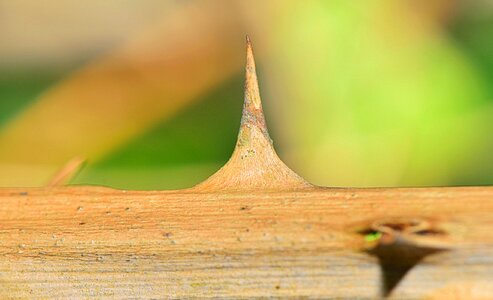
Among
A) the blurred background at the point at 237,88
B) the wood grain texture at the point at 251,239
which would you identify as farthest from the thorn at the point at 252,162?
the blurred background at the point at 237,88

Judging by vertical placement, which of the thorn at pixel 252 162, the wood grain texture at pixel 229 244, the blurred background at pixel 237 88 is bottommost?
the wood grain texture at pixel 229 244

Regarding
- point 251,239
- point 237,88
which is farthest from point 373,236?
point 237,88

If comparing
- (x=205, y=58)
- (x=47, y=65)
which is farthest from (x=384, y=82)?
(x=47, y=65)

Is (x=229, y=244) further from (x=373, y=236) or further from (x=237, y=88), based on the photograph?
(x=237, y=88)

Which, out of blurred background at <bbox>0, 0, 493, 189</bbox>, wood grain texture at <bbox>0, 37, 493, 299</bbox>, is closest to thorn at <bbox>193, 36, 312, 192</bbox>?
wood grain texture at <bbox>0, 37, 493, 299</bbox>

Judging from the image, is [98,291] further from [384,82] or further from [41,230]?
[384,82]

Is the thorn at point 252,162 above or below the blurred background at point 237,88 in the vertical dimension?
below

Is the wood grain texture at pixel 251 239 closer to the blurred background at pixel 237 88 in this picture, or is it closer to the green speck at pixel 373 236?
the green speck at pixel 373 236

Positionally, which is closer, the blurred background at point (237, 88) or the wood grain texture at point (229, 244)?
the wood grain texture at point (229, 244)

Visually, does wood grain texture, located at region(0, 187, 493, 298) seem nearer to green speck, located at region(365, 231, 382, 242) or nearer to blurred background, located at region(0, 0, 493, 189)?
green speck, located at region(365, 231, 382, 242)
